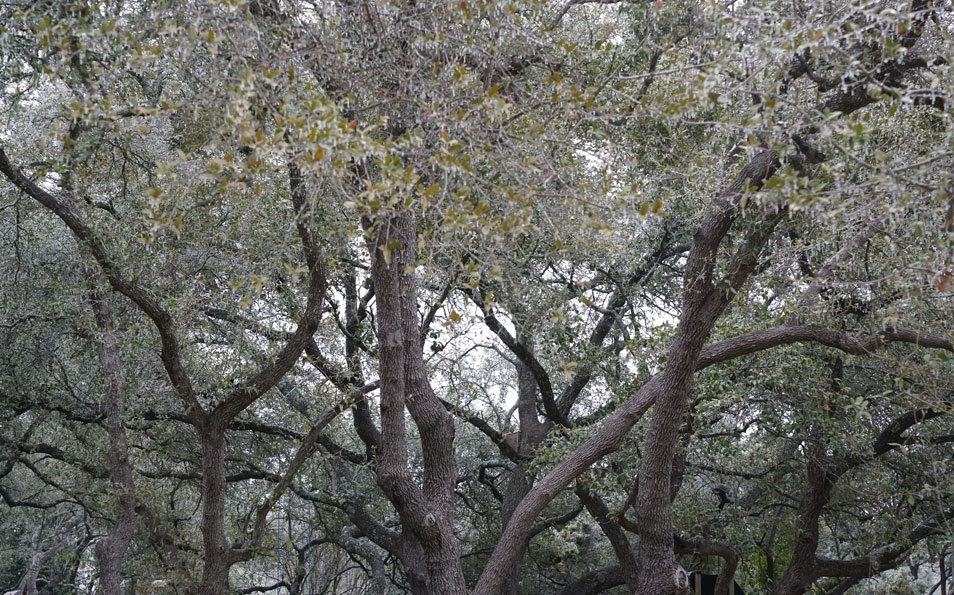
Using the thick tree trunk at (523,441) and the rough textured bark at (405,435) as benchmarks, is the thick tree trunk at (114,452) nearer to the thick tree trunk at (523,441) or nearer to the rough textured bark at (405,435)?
the rough textured bark at (405,435)

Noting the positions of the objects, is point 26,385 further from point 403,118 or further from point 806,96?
point 806,96

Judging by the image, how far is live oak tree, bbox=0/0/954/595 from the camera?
3.54 meters

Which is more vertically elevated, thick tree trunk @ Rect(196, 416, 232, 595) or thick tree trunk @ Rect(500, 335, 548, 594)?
thick tree trunk @ Rect(500, 335, 548, 594)

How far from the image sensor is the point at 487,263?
11.8ft

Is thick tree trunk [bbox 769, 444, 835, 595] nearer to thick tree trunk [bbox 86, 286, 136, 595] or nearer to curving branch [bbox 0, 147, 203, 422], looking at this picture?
curving branch [bbox 0, 147, 203, 422]

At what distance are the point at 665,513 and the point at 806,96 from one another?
2.82m

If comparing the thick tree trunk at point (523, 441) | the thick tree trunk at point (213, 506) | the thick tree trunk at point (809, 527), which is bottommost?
the thick tree trunk at point (213, 506)

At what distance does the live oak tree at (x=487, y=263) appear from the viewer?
139 inches

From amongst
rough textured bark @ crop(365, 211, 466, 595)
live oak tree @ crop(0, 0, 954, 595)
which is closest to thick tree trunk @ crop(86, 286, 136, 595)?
live oak tree @ crop(0, 0, 954, 595)

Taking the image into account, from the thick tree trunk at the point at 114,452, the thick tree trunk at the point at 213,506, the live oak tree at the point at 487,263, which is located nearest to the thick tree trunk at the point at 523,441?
the live oak tree at the point at 487,263

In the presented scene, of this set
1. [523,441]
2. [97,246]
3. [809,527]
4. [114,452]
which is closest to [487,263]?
[97,246]

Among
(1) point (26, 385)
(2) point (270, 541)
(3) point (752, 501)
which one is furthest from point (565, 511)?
(1) point (26, 385)

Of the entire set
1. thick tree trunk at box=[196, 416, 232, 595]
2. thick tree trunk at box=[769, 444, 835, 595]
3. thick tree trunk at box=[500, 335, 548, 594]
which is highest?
thick tree trunk at box=[500, 335, 548, 594]

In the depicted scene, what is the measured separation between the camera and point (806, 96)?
15.8 ft
